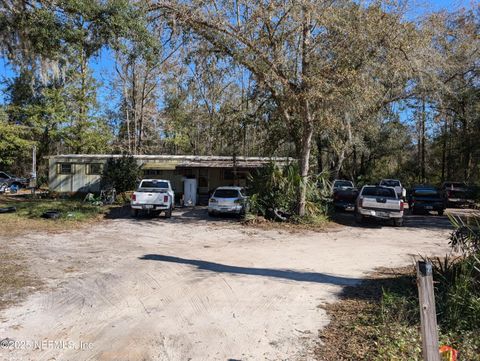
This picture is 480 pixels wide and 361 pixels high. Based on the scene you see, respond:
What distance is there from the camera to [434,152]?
4153 centimetres

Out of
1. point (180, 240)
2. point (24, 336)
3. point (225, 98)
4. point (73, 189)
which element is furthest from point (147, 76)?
point (24, 336)

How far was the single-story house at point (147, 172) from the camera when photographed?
28266mm

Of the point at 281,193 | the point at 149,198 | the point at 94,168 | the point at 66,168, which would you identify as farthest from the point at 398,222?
the point at 66,168

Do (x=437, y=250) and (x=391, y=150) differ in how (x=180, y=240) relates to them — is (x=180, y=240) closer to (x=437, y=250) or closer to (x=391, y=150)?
(x=437, y=250)

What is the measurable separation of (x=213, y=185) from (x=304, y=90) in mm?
14839

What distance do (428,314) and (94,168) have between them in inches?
1095

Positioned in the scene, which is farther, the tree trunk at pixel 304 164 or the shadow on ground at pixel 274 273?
the tree trunk at pixel 304 164

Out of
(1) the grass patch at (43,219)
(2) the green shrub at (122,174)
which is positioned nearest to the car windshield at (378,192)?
(1) the grass patch at (43,219)

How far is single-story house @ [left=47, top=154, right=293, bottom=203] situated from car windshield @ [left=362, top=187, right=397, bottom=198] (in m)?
11.3

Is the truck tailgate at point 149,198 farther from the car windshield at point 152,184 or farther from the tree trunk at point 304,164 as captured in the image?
the tree trunk at point 304,164

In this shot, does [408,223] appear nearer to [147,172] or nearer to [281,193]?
[281,193]

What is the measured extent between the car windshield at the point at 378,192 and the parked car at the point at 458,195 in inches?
429

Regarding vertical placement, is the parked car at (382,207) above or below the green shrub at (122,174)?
below

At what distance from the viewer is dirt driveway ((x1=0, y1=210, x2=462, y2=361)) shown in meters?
4.69
